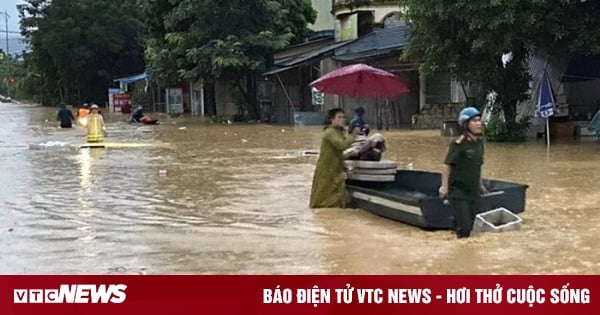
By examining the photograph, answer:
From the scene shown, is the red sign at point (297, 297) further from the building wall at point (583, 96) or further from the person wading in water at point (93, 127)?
the building wall at point (583, 96)

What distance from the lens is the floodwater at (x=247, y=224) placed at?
7.83 meters

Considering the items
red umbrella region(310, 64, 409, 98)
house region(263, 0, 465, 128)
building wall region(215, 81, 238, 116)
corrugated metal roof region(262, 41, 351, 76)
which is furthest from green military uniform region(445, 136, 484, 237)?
building wall region(215, 81, 238, 116)

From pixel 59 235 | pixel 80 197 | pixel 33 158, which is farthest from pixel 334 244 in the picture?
pixel 33 158

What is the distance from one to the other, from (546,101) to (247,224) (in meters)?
13.4

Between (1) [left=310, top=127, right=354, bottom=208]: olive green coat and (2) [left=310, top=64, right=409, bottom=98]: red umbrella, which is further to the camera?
(2) [left=310, top=64, right=409, bottom=98]: red umbrella

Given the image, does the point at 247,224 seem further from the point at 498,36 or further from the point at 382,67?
the point at 382,67

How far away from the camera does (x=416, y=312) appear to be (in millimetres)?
5418

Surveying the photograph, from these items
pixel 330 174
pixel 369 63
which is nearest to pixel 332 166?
pixel 330 174

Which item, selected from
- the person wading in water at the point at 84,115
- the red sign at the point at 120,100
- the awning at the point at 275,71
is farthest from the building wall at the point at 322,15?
the person wading in water at the point at 84,115

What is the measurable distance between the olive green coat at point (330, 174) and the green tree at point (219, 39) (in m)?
24.7

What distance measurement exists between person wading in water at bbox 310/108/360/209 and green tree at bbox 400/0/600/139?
9505 millimetres

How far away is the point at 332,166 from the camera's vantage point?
1098cm

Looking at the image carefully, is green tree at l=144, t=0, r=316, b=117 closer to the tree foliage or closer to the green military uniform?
the tree foliage

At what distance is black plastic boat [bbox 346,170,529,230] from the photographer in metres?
9.16
